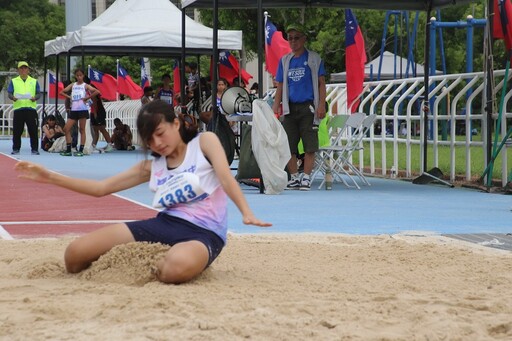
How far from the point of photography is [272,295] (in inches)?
247

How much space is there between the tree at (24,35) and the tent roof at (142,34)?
38547 millimetres

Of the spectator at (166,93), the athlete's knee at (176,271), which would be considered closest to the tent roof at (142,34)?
the spectator at (166,93)

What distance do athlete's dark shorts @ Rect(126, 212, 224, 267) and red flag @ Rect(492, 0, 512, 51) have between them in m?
8.92

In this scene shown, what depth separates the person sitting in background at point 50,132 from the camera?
29656 mm

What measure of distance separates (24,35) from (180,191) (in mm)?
62600

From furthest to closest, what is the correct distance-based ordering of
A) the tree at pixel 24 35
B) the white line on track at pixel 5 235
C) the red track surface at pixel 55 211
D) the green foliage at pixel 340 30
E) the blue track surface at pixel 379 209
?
the tree at pixel 24 35, the green foliage at pixel 340 30, the blue track surface at pixel 379 209, the red track surface at pixel 55 211, the white line on track at pixel 5 235

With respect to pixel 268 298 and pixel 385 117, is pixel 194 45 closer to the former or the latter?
pixel 385 117

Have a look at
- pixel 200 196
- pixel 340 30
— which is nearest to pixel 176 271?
pixel 200 196

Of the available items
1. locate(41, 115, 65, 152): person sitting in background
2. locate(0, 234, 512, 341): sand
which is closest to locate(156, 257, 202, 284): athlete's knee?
locate(0, 234, 512, 341): sand

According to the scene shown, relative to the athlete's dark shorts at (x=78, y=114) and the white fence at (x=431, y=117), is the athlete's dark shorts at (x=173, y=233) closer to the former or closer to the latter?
the white fence at (x=431, y=117)

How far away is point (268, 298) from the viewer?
6.12 meters

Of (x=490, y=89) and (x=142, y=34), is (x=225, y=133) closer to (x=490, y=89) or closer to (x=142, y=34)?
(x=490, y=89)

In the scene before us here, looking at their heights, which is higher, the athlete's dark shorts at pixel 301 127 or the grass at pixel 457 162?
the athlete's dark shorts at pixel 301 127

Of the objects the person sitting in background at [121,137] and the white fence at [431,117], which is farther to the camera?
the person sitting in background at [121,137]
